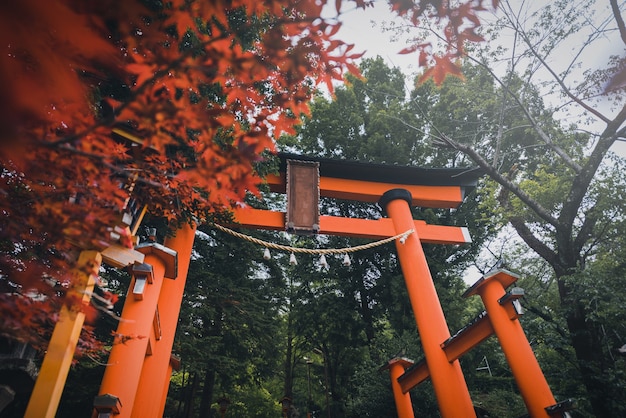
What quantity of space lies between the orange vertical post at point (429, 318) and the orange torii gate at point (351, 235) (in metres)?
0.02

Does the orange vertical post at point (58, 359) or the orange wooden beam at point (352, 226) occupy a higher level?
the orange wooden beam at point (352, 226)

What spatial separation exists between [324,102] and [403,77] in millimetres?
3401

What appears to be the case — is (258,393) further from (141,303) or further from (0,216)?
(0,216)

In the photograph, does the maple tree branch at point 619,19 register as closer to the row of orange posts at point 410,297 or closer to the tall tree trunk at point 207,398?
the row of orange posts at point 410,297

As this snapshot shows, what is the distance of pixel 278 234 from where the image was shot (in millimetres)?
14805

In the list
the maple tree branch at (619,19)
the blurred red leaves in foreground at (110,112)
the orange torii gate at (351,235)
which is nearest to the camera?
the blurred red leaves in foreground at (110,112)

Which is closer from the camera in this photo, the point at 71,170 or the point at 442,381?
the point at 71,170

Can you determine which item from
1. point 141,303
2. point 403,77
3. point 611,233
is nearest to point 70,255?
point 141,303

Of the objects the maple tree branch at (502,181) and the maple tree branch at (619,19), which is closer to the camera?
the maple tree branch at (619,19)

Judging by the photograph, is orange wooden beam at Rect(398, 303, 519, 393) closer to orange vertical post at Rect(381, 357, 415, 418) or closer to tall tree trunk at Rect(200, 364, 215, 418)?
orange vertical post at Rect(381, 357, 415, 418)

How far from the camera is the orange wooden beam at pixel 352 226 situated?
20.9 feet

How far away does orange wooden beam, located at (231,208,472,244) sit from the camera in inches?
251

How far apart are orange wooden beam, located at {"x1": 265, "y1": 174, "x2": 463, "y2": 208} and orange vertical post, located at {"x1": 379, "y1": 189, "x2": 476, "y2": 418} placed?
0.97ft

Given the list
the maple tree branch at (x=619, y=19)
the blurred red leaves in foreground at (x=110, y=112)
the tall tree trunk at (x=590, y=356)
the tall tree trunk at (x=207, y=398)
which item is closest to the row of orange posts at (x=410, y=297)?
the blurred red leaves in foreground at (x=110, y=112)
